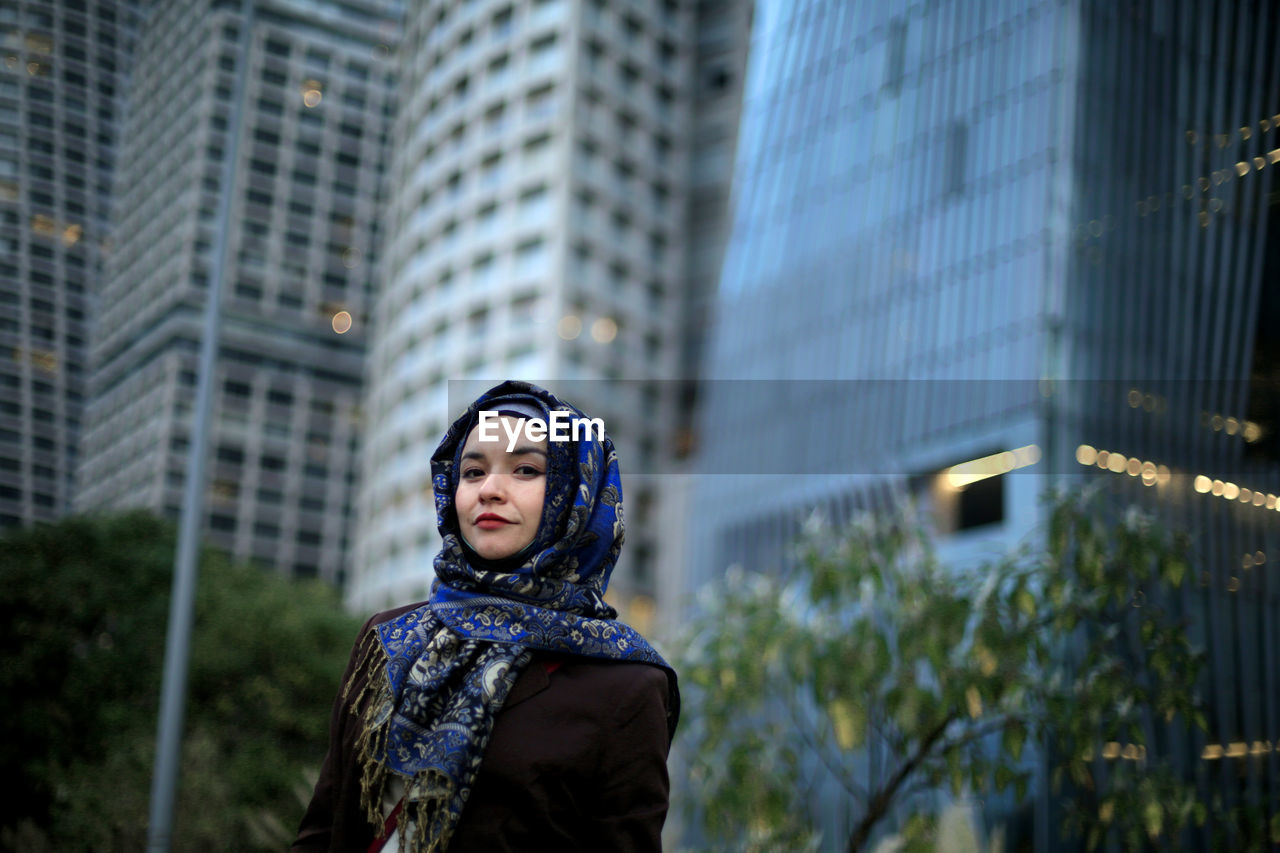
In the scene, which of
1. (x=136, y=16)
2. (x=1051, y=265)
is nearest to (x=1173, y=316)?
(x=1051, y=265)

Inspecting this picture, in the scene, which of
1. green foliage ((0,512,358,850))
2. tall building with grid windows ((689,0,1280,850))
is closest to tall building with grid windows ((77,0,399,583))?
tall building with grid windows ((689,0,1280,850))

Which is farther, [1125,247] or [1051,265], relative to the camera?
[1051,265]

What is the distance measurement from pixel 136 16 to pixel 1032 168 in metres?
16.6

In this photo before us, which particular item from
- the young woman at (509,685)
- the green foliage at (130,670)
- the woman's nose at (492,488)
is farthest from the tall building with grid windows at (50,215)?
the woman's nose at (492,488)

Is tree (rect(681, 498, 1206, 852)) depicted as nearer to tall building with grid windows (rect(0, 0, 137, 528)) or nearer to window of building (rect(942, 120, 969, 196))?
tall building with grid windows (rect(0, 0, 137, 528))

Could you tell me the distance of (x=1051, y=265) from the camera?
2392 centimetres

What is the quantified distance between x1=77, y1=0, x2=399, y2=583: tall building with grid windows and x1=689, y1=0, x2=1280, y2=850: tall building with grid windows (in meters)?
15.1

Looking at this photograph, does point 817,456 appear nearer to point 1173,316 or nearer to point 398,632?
point 1173,316

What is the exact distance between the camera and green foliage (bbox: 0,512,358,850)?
12406mm

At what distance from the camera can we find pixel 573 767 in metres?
1.95

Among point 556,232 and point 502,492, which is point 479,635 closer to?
point 502,492

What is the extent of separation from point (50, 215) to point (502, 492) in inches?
747

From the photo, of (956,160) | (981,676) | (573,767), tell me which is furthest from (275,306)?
(573,767)

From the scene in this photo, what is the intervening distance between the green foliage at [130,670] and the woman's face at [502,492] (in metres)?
9.62
